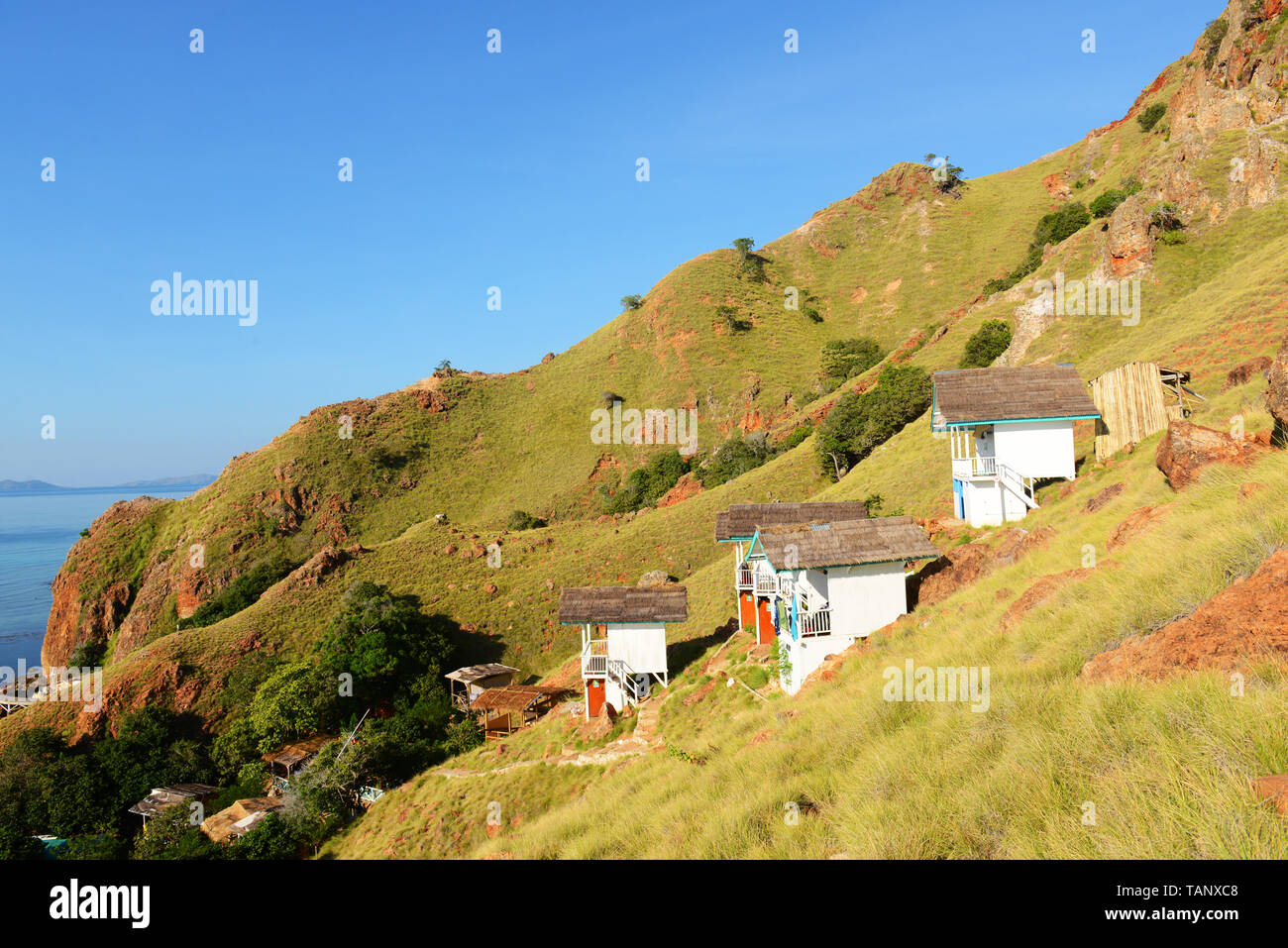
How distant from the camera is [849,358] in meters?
73.1

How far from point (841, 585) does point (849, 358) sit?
197 ft

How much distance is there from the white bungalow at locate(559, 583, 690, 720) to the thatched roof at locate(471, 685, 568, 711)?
18.0ft

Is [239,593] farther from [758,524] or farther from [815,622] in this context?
[815,622]

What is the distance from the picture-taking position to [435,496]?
219 feet

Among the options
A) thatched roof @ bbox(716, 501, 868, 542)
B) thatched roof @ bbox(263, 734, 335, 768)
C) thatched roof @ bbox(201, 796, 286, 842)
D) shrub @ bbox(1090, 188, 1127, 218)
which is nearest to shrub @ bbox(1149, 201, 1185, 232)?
shrub @ bbox(1090, 188, 1127, 218)

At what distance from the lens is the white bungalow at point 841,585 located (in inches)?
704

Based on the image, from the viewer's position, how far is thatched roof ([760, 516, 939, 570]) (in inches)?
703

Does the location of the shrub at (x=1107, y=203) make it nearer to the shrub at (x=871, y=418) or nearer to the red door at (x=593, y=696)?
the shrub at (x=871, y=418)

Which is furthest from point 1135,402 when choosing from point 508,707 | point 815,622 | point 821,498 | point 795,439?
point 795,439

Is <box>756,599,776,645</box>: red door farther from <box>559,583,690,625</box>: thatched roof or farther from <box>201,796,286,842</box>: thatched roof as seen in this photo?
<box>201,796,286,842</box>: thatched roof

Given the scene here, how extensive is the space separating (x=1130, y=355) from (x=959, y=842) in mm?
38588

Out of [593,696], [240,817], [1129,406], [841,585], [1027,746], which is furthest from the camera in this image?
[593,696]
